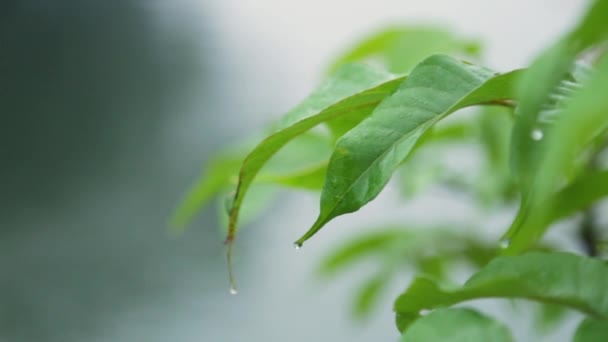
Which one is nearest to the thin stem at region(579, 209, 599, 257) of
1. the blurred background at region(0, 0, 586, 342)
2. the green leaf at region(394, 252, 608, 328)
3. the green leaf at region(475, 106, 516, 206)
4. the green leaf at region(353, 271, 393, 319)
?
the green leaf at region(475, 106, 516, 206)

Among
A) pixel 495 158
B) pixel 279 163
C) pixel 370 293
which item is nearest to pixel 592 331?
pixel 279 163

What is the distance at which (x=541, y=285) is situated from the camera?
17cm

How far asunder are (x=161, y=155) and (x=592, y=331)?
98 centimetres

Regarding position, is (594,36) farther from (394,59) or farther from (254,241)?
(254,241)

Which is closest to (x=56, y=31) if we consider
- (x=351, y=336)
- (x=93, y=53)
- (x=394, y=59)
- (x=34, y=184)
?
(x=93, y=53)

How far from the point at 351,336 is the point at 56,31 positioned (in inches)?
23.2

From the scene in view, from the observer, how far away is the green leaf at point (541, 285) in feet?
0.55

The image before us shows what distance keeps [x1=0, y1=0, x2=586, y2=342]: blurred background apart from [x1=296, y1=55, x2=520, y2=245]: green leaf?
2.73ft

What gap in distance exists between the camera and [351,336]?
1101 millimetres

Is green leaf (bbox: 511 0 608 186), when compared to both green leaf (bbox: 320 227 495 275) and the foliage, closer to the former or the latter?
the foliage

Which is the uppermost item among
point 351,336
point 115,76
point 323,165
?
point 323,165

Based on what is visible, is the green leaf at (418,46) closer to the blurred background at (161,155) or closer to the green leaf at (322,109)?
the green leaf at (322,109)

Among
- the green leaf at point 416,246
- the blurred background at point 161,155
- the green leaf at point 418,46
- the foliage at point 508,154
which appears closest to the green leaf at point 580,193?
the foliage at point 508,154

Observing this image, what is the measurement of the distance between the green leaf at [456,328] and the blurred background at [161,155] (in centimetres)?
85
